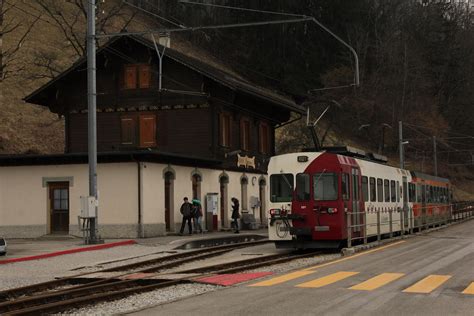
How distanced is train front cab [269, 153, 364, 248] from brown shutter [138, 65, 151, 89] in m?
16.7

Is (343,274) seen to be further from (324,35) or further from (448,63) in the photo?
(448,63)

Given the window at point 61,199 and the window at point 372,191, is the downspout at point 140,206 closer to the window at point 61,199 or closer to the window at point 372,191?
the window at point 61,199

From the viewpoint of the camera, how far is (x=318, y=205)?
20.4 m

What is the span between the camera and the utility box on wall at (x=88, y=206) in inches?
929

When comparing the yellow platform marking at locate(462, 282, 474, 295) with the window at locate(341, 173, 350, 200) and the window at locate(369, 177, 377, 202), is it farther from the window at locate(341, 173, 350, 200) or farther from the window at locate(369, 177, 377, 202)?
the window at locate(369, 177, 377, 202)

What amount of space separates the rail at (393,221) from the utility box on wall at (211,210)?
8794 mm

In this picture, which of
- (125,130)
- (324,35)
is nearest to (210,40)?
(324,35)

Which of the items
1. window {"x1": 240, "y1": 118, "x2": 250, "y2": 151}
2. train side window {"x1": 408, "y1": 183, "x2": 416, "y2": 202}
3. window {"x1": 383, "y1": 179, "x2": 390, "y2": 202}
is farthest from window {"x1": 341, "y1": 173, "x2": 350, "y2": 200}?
window {"x1": 240, "y1": 118, "x2": 250, "y2": 151}

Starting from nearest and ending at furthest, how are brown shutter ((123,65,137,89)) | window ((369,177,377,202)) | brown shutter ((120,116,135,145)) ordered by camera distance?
1. window ((369,177,377,202))
2. brown shutter ((120,116,135,145))
3. brown shutter ((123,65,137,89))

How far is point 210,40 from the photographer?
81.9m

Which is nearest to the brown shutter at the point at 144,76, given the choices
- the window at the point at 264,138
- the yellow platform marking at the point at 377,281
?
the window at the point at 264,138

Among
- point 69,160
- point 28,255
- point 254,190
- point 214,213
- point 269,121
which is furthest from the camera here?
point 269,121

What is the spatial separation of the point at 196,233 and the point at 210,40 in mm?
53917

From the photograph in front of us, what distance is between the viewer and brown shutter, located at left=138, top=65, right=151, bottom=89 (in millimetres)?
36188
